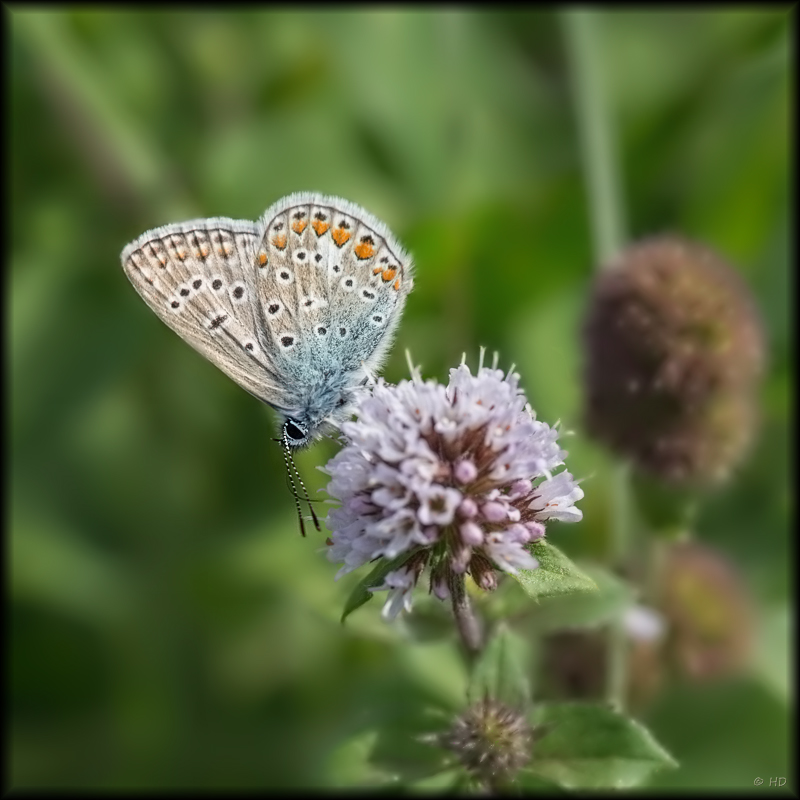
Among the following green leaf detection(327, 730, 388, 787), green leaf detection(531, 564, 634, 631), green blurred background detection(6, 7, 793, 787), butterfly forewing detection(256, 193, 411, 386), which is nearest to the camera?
green leaf detection(327, 730, 388, 787)

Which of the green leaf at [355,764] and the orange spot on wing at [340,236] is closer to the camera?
the green leaf at [355,764]

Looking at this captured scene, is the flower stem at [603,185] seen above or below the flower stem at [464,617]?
above

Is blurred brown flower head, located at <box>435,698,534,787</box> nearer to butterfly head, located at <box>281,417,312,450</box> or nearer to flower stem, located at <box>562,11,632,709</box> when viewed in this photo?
butterfly head, located at <box>281,417,312,450</box>

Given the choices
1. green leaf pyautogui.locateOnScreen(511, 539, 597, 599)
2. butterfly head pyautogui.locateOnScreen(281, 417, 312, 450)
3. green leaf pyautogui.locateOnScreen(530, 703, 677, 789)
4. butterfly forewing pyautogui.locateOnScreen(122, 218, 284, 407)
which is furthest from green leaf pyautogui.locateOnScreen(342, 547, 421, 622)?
butterfly forewing pyautogui.locateOnScreen(122, 218, 284, 407)

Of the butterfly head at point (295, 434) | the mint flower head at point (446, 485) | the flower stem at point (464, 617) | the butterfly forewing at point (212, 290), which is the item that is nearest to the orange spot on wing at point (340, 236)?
the butterfly forewing at point (212, 290)

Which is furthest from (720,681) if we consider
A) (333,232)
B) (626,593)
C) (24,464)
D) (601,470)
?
(24,464)

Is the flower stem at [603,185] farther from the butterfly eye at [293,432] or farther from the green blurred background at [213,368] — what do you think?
the butterfly eye at [293,432]

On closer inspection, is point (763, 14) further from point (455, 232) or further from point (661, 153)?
point (455, 232)
